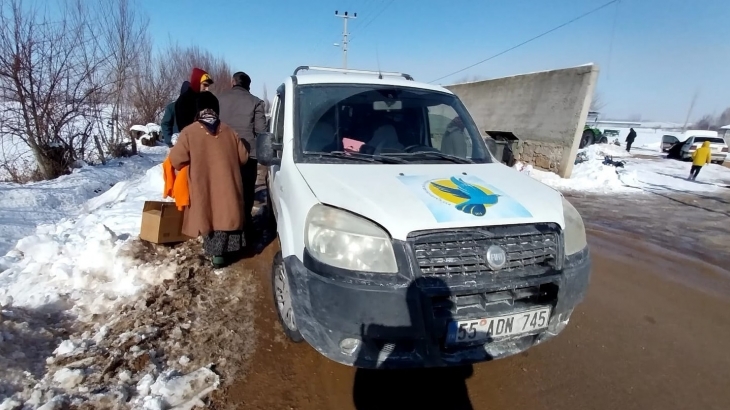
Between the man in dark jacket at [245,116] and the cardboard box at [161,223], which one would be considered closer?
the cardboard box at [161,223]

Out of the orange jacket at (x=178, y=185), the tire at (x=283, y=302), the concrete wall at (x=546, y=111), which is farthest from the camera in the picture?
the concrete wall at (x=546, y=111)

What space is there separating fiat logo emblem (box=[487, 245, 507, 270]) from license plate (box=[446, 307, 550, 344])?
272mm

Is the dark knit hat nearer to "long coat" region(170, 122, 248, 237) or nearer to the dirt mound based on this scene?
"long coat" region(170, 122, 248, 237)

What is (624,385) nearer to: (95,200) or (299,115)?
(299,115)

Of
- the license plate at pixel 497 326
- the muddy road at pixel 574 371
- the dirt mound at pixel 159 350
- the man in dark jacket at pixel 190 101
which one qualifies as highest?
the man in dark jacket at pixel 190 101

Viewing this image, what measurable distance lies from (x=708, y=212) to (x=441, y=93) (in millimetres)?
8349

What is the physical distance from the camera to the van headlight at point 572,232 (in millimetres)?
2244

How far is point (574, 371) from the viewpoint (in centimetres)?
260

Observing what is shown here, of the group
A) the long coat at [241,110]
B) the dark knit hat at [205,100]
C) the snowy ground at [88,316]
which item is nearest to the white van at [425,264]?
the snowy ground at [88,316]

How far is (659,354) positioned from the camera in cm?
287

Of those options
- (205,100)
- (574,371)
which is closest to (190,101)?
(205,100)

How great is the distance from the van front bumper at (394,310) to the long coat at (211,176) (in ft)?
5.25

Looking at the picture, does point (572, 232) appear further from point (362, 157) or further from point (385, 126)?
point (385, 126)

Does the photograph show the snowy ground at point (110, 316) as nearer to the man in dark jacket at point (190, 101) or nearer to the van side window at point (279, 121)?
the man in dark jacket at point (190, 101)
